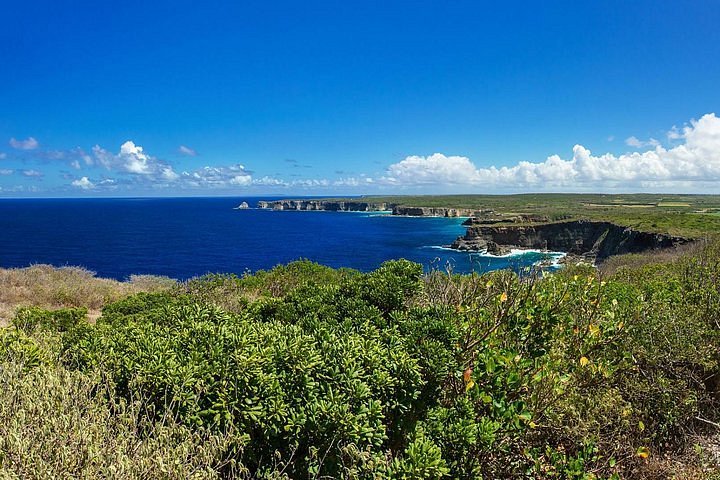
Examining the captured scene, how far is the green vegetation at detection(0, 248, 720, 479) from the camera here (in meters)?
3.83

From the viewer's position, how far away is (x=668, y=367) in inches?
262

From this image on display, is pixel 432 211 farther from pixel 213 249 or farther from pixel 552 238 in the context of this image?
pixel 213 249

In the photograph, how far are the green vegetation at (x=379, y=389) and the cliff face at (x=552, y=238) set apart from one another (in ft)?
210

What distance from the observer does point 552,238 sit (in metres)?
78.2

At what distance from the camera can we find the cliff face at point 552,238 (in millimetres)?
67188

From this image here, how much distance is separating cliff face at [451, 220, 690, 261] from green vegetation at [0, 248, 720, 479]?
64.2 meters

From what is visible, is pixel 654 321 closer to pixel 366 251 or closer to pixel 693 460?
pixel 693 460

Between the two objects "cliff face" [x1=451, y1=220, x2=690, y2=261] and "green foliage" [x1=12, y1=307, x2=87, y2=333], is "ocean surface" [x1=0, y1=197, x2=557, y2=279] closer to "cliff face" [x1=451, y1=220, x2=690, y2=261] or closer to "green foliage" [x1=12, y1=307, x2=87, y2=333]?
"cliff face" [x1=451, y1=220, x2=690, y2=261]

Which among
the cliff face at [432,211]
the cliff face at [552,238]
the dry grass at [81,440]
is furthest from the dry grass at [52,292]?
the cliff face at [432,211]

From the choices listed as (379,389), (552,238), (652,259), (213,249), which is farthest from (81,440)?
(552,238)

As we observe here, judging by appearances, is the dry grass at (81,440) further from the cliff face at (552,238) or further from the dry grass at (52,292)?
the cliff face at (552,238)

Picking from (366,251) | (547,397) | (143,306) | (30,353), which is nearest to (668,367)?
(547,397)

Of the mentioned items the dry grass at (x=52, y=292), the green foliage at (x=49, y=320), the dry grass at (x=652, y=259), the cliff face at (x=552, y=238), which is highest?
the green foliage at (x=49, y=320)

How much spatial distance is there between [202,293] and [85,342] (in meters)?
10.0
